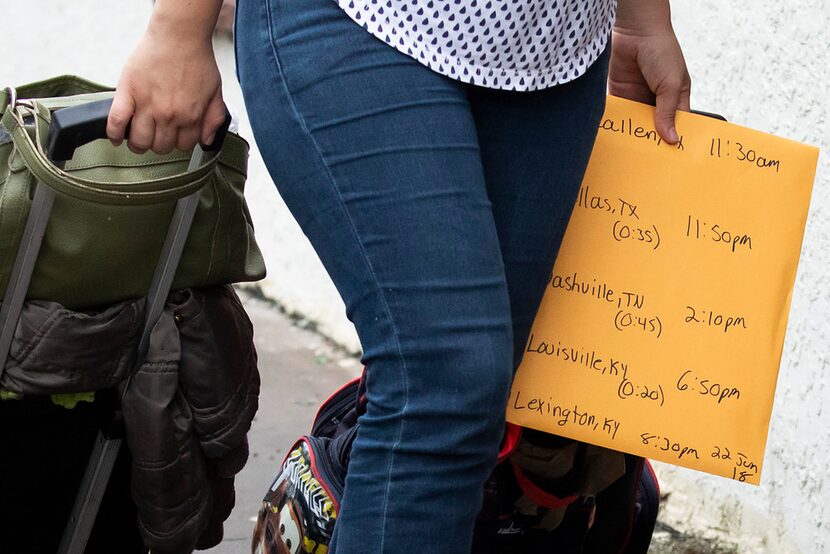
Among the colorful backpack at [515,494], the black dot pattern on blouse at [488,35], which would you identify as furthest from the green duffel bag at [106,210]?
the black dot pattern on blouse at [488,35]

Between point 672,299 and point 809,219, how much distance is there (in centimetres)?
93

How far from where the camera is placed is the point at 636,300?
1819 mm

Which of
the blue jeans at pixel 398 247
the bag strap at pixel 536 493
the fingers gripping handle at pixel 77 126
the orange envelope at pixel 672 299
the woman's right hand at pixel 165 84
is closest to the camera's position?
the blue jeans at pixel 398 247

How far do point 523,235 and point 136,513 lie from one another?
958 mm

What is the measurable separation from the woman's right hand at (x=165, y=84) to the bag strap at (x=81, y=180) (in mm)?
161

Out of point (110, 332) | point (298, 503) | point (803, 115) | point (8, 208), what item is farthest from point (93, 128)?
point (803, 115)

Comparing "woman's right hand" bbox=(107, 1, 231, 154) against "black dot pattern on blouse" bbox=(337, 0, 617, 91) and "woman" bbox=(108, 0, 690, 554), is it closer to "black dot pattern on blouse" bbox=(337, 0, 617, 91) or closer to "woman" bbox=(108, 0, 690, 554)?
"woman" bbox=(108, 0, 690, 554)

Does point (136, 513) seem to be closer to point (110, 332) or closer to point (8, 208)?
point (110, 332)

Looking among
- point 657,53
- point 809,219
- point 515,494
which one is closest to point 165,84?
point 657,53

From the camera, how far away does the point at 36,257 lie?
1708 millimetres

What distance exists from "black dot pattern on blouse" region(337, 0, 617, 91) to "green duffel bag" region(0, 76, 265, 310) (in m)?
0.47

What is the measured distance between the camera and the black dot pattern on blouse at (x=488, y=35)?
4.41 feet

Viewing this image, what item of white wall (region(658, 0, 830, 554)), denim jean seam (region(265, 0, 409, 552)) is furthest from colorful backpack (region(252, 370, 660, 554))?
white wall (region(658, 0, 830, 554))

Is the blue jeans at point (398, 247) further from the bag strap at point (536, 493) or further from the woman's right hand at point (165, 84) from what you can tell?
the bag strap at point (536, 493)
